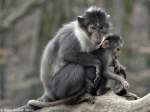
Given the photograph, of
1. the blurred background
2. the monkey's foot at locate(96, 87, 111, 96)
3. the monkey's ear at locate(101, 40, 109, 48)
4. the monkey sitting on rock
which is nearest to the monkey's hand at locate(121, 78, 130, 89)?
the monkey sitting on rock

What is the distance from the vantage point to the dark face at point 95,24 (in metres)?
8.06

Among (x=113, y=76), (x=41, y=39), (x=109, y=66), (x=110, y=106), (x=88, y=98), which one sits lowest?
(x=110, y=106)

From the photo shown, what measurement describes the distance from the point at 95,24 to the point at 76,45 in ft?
1.32

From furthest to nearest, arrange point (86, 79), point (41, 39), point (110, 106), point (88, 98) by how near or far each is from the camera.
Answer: point (41, 39), point (86, 79), point (88, 98), point (110, 106)

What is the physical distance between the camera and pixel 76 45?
318 inches

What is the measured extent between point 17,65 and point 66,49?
49.2 feet

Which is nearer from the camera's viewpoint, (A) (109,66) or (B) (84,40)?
(B) (84,40)

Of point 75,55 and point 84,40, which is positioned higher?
point 84,40

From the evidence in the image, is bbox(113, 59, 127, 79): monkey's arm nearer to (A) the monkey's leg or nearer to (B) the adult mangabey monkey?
(B) the adult mangabey monkey

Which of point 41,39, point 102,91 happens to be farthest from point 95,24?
point 41,39

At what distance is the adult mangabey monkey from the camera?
8.03 meters

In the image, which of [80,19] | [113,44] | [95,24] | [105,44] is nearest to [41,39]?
[80,19]

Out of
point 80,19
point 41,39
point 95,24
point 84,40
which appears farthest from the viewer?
point 41,39

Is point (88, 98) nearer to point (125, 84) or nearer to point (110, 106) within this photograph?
point (110, 106)
